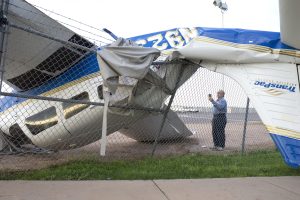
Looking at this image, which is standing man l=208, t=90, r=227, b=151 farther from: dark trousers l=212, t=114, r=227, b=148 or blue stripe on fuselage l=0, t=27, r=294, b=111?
blue stripe on fuselage l=0, t=27, r=294, b=111

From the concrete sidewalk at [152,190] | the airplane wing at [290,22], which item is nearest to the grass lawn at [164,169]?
the concrete sidewalk at [152,190]

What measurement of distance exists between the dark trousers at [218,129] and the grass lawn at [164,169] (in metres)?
1.74

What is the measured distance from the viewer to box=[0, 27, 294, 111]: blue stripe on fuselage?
757 cm

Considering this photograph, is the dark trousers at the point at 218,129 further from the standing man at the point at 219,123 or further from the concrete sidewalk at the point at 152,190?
the concrete sidewalk at the point at 152,190

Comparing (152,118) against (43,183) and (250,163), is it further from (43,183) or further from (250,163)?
(43,183)

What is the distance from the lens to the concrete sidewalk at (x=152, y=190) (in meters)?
5.09

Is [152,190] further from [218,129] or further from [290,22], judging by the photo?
[218,129]

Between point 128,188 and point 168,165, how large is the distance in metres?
1.95

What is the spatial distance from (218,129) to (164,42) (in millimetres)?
3374

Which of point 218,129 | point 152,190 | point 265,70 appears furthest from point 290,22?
point 218,129

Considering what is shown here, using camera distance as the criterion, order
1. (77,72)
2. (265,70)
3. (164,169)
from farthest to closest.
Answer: (77,72) < (265,70) < (164,169)

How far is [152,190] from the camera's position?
5.54 metres

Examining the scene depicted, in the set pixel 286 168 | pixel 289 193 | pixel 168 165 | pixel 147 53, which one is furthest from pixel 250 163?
pixel 147 53

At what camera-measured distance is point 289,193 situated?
18.7 ft
